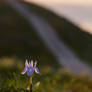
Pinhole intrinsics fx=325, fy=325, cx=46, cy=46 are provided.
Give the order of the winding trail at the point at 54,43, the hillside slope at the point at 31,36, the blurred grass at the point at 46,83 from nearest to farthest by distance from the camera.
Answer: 1. the blurred grass at the point at 46,83
2. the winding trail at the point at 54,43
3. the hillside slope at the point at 31,36

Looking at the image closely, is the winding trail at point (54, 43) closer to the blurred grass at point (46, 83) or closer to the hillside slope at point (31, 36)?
the hillside slope at point (31, 36)

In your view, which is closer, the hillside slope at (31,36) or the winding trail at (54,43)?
the winding trail at (54,43)

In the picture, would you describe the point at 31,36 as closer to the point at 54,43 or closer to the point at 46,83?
the point at 54,43

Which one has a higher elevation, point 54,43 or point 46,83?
point 46,83

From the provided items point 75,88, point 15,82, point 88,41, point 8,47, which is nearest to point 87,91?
point 75,88

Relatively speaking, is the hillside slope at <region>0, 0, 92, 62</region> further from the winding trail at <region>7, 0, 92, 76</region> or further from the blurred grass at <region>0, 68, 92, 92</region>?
the blurred grass at <region>0, 68, 92, 92</region>

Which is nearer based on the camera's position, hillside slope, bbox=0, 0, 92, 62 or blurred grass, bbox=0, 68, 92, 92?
blurred grass, bbox=0, 68, 92, 92

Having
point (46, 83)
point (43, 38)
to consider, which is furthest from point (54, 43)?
point (46, 83)

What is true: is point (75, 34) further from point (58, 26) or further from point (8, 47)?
point (8, 47)

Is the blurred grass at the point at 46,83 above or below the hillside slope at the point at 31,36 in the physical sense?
above

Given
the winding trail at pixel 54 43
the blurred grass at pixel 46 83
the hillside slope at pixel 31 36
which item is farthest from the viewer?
the hillside slope at pixel 31 36
